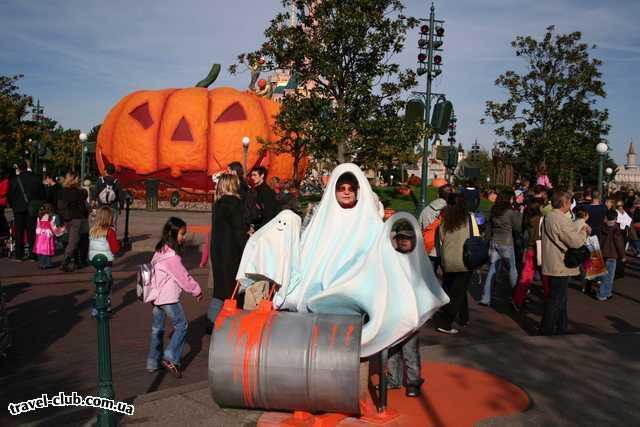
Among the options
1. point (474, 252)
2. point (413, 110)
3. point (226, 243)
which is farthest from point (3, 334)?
point (413, 110)

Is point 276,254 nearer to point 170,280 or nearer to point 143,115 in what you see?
point 170,280

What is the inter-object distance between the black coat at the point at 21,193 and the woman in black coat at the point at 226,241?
7.03 meters

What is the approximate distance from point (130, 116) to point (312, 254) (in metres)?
25.2

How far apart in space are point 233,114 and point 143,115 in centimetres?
403

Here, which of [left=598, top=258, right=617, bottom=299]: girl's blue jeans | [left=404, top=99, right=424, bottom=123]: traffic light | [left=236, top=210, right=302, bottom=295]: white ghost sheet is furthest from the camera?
[left=404, top=99, right=424, bottom=123]: traffic light

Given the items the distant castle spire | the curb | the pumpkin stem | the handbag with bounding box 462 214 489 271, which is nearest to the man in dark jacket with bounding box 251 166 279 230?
the handbag with bounding box 462 214 489 271

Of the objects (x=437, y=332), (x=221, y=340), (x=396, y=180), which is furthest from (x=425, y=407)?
(x=396, y=180)

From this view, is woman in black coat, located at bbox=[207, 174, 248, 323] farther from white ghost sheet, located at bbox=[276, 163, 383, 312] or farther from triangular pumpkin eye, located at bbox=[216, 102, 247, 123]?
triangular pumpkin eye, located at bbox=[216, 102, 247, 123]

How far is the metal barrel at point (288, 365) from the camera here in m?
3.60

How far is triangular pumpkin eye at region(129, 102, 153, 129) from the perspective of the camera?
27.3 metres

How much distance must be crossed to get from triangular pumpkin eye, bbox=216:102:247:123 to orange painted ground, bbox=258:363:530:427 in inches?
901

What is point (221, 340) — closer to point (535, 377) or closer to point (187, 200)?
point (535, 377)

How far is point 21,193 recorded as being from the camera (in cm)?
1177

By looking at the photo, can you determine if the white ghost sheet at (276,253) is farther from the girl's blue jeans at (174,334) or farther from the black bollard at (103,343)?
the girl's blue jeans at (174,334)
